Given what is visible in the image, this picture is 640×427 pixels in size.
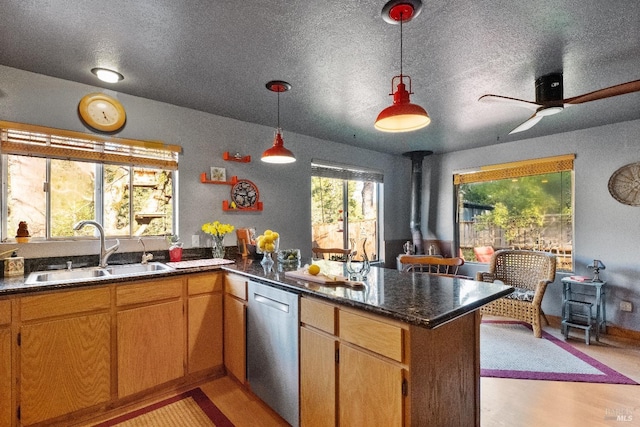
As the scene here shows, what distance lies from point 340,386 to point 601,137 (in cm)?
416

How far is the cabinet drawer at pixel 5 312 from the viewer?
1.78 meters

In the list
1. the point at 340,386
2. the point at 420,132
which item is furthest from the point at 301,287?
the point at 420,132

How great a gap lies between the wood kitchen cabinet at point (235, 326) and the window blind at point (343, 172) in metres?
2.11

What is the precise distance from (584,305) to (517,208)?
1.43m

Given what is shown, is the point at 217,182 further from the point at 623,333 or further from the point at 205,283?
the point at 623,333

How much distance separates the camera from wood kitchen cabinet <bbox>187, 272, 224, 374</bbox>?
246cm

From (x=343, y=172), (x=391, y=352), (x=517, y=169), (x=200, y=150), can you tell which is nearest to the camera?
(x=391, y=352)

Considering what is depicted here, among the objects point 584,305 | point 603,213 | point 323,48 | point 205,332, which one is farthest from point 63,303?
point 603,213

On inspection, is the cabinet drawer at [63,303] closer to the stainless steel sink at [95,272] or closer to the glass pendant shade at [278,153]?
the stainless steel sink at [95,272]

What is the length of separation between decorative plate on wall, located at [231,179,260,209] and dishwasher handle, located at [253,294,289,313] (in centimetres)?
147

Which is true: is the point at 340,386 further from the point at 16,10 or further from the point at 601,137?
the point at 601,137

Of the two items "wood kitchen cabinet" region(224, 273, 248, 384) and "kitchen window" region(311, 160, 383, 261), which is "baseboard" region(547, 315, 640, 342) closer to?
"kitchen window" region(311, 160, 383, 261)

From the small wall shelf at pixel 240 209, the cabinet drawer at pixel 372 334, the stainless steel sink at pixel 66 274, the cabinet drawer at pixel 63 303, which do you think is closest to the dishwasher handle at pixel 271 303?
the cabinet drawer at pixel 372 334

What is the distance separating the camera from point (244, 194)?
11.5ft
